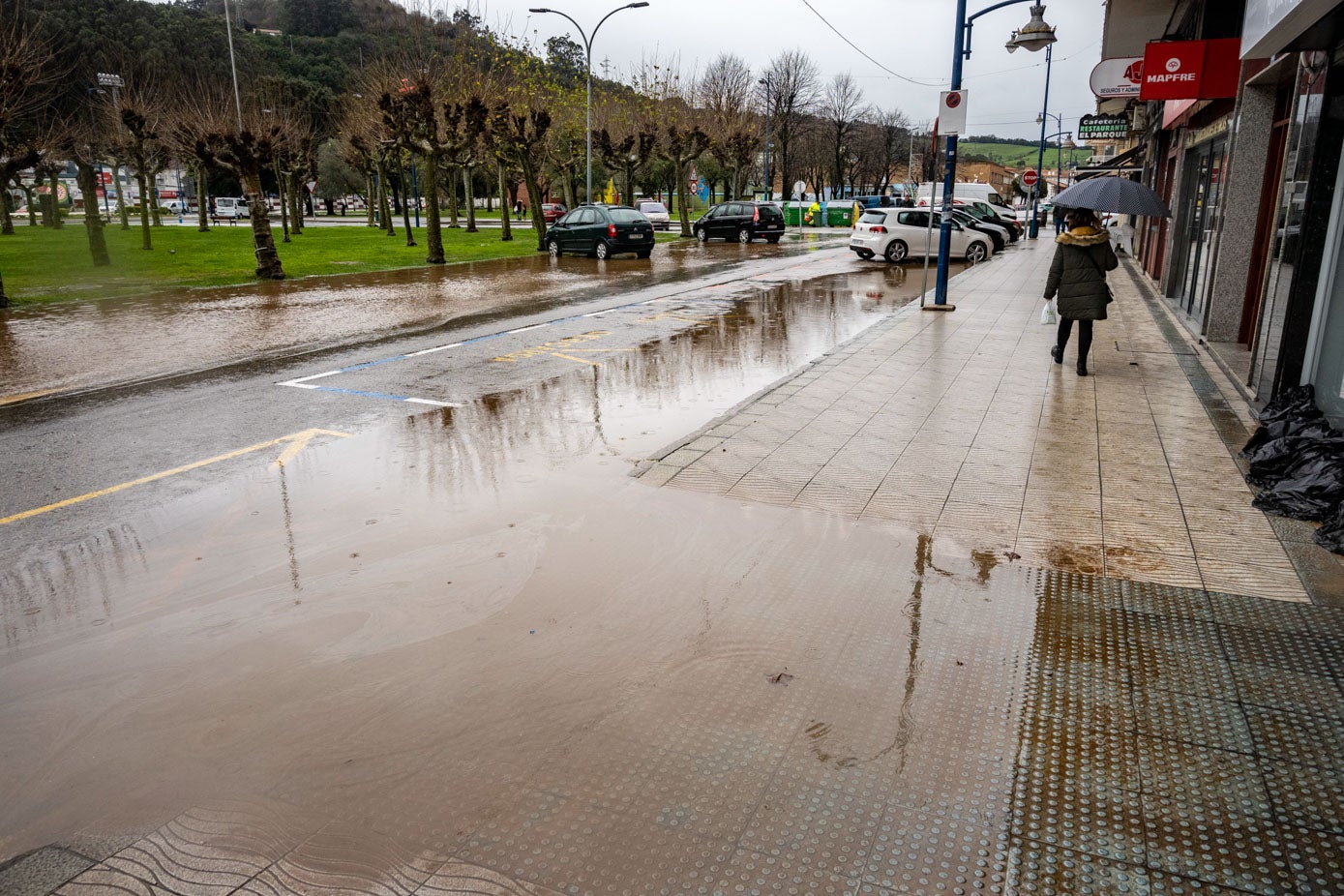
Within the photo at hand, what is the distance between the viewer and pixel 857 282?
20.9 meters

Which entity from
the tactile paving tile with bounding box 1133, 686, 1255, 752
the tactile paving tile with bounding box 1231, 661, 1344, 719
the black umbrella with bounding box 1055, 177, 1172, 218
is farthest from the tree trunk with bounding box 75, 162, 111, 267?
the tactile paving tile with bounding box 1231, 661, 1344, 719

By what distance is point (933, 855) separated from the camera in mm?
2773

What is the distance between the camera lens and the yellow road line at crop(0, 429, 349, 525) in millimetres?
5840

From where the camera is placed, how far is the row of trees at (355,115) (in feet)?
82.0

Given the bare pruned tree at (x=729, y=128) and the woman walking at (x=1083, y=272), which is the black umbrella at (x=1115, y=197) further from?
the bare pruned tree at (x=729, y=128)

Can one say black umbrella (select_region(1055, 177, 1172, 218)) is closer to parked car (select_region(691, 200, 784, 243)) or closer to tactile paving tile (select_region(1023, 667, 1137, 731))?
tactile paving tile (select_region(1023, 667, 1137, 731))

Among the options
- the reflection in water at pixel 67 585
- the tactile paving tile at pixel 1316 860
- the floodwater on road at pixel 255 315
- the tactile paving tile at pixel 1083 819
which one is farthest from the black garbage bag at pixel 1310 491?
the floodwater on road at pixel 255 315

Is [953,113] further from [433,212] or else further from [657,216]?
[657,216]

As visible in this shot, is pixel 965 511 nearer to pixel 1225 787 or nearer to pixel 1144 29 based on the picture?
pixel 1225 787

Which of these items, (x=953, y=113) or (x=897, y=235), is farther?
(x=897, y=235)

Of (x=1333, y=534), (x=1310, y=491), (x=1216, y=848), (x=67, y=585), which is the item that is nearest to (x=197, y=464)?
(x=67, y=585)

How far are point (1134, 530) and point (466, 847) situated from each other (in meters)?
4.31

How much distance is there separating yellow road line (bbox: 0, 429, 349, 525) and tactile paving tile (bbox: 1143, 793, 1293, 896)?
6.07 metres

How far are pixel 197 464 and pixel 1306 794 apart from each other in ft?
22.5
